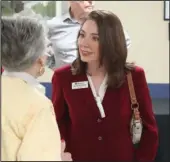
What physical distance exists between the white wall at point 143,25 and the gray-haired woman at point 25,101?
326cm

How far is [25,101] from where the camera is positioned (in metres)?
1.19

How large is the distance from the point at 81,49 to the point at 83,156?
20.7 inches

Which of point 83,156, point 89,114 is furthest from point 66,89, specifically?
point 83,156

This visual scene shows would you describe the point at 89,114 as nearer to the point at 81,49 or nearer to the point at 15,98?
the point at 81,49

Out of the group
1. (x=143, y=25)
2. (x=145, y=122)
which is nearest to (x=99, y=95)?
(x=145, y=122)

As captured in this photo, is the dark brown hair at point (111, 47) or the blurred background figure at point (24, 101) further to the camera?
the dark brown hair at point (111, 47)

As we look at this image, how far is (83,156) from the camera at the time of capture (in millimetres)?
1942

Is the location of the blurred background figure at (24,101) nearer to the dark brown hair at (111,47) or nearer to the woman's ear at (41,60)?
the woman's ear at (41,60)

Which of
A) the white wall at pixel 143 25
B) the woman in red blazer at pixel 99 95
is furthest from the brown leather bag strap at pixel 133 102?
the white wall at pixel 143 25

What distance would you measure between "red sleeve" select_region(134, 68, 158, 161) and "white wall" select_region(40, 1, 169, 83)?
8.12 feet

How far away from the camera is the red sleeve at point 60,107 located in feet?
6.44

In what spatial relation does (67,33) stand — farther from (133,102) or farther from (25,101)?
(25,101)

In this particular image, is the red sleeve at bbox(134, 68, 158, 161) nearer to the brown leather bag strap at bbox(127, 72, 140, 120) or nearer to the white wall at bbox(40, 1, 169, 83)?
the brown leather bag strap at bbox(127, 72, 140, 120)

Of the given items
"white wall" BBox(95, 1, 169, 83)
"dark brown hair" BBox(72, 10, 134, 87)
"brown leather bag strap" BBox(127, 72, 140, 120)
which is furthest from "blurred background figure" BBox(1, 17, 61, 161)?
"white wall" BBox(95, 1, 169, 83)
